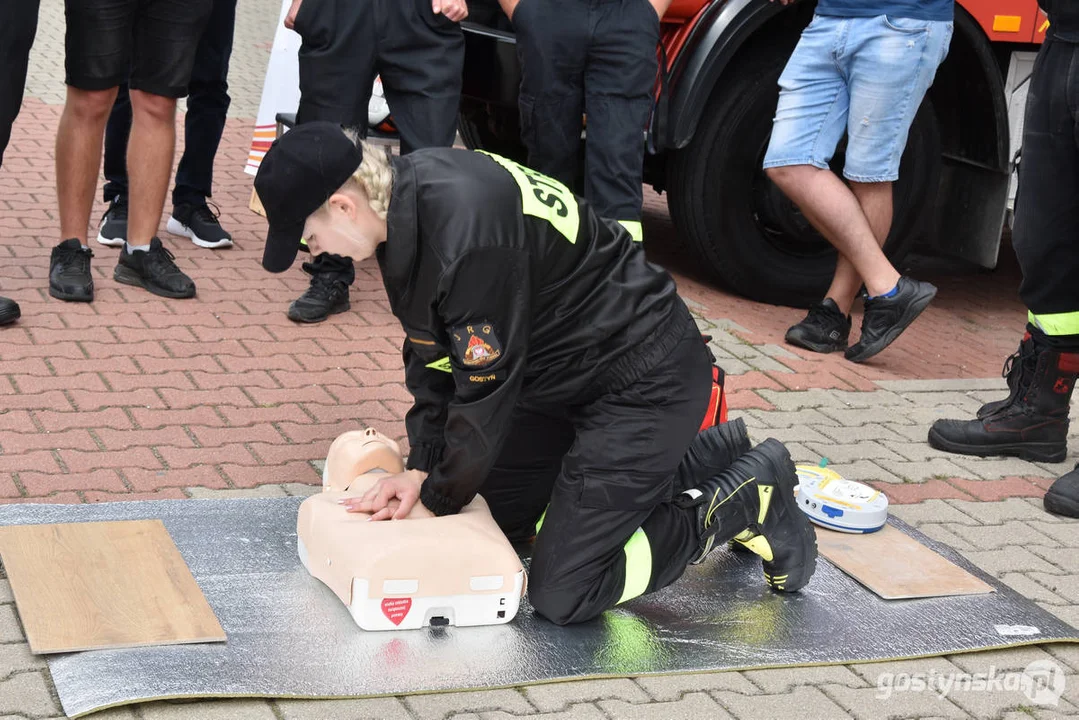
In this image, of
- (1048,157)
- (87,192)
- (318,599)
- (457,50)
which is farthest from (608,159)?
(318,599)

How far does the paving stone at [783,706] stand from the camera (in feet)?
9.57

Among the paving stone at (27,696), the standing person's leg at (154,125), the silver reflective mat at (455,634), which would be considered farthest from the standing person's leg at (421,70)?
the paving stone at (27,696)

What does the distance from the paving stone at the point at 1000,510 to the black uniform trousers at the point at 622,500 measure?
1218mm

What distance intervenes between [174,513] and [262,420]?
710 mm

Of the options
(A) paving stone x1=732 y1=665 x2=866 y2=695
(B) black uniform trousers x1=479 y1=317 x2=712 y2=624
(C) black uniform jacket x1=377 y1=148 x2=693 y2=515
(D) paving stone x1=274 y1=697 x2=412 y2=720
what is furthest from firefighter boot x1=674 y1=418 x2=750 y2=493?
(D) paving stone x1=274 y1=697 x2=412 y2=720

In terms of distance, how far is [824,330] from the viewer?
17.9 ft

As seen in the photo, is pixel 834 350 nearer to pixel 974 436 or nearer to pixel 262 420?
pixel 974 436

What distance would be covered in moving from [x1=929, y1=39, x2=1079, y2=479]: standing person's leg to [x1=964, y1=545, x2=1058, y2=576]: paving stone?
0.37 metres

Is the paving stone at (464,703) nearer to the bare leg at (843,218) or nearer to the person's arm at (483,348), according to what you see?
the person's arm at (483,348)

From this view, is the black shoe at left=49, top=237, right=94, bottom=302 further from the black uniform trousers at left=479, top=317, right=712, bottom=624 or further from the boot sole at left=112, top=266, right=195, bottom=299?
the black uniform trousers at left=479, top=317, right=712, bottom=624

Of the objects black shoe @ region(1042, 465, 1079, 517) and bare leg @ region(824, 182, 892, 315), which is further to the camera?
bare leg @ region(824, 182, 892, 315)

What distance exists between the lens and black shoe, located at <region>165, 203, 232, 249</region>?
5824 millimetres

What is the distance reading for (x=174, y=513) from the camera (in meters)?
3.53

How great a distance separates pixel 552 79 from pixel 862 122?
1.20 meters
